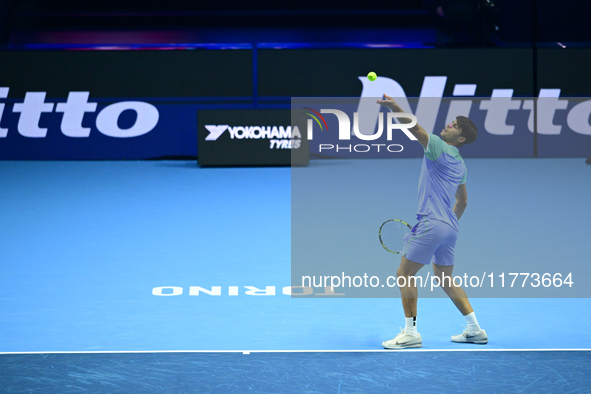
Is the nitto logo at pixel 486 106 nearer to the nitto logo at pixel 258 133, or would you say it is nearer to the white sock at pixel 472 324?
the nitto logo at pixel 258 133

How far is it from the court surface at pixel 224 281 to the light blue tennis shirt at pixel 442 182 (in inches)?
33.7

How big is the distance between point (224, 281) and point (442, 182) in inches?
104

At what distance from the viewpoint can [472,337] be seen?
4.88 meters

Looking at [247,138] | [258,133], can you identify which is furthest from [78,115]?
[258,133]

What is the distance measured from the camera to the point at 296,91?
16781 mm

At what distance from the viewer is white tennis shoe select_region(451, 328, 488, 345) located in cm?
487

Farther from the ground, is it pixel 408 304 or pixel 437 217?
pixel 437 217

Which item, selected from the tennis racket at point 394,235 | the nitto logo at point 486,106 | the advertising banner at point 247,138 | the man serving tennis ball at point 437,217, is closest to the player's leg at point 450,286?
the man serving tennis ball at point 437,217

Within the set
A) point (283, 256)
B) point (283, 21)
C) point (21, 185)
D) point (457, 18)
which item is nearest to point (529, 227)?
point (283, 256)

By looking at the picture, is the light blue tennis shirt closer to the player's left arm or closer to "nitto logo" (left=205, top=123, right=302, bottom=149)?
the player's left arm

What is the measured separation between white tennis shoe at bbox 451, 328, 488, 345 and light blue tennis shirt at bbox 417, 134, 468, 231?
719mm

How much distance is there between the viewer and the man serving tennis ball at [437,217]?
4.61 metres

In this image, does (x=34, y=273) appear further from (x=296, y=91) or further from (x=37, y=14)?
(x=37, y=14)

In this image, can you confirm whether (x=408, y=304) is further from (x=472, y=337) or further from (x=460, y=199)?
(x=460, y=199)
